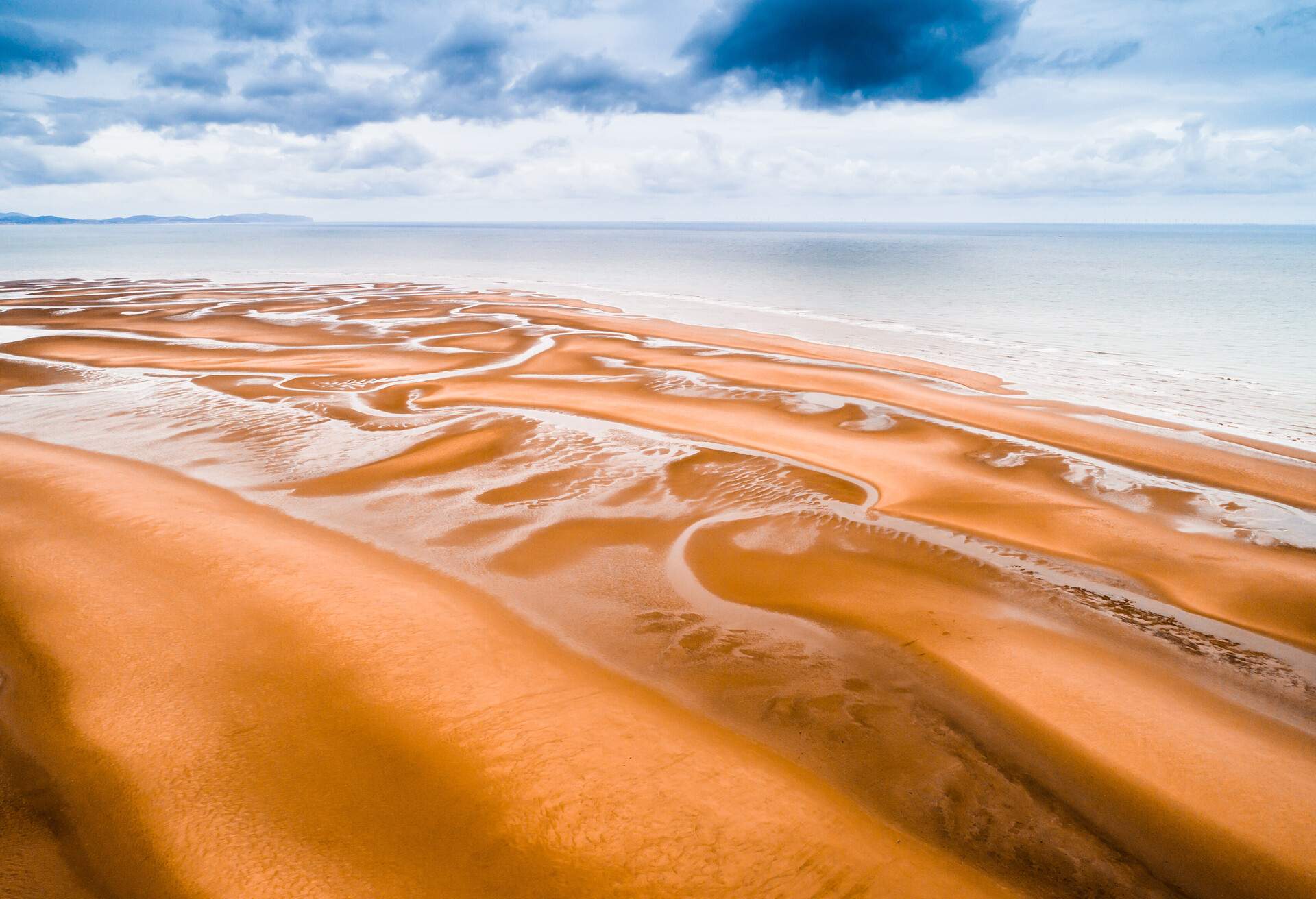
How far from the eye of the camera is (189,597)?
625 cm

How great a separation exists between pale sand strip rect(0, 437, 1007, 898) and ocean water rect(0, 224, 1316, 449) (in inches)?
584

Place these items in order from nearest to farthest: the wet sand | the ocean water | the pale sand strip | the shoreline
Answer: the pale sand strip
the wet sand
the shoreline
the ocean water

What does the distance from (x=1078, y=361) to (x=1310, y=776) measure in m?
20.3

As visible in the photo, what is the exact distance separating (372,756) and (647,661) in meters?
2.15

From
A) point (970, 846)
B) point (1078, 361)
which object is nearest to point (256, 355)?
point (970, 846)

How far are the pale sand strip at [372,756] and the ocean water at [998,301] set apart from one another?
1483 cm

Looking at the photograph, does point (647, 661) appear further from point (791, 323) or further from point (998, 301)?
point (998, 301)

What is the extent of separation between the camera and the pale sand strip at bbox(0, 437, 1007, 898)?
11.9 feet

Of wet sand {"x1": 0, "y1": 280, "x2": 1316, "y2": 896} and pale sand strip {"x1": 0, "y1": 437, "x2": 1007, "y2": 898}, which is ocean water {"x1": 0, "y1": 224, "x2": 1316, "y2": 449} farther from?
pale sand strip {"x1": 0, "y1": 437, "x2": 1007, "y2": 898}

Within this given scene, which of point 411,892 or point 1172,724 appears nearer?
point 411,892

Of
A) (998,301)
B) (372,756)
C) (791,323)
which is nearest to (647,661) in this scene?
(372,756)

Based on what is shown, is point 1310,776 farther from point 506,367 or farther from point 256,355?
point 256,355

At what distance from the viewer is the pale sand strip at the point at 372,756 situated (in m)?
3.63

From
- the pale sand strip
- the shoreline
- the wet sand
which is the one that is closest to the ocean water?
the shoreline
